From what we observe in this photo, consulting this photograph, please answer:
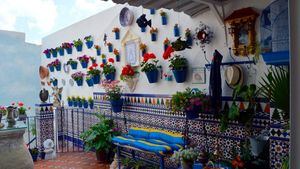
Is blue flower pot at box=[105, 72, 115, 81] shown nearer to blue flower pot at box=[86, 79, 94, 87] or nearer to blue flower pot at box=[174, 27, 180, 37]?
blue flower pot at box=[86, 79, 94, 87]

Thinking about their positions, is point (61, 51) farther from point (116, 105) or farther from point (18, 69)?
point (116, 105)

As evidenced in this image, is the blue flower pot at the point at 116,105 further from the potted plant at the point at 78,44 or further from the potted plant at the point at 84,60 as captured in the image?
the potted plant at the point at 78,44

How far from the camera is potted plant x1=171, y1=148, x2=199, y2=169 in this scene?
3.63m

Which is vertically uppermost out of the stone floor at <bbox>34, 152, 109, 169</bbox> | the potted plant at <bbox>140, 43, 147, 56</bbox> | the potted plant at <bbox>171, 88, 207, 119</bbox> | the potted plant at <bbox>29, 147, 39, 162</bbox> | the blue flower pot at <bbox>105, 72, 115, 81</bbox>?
the potted plant at <bbox>140, 43, 147, 56</bbox>

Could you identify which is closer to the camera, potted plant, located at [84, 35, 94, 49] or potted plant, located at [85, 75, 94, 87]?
potted plant, located at [85, 75, 94, 87]

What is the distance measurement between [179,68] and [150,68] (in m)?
0.68

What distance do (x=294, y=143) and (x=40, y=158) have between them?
20.8 feet

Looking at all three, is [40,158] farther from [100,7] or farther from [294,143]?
[294,143]

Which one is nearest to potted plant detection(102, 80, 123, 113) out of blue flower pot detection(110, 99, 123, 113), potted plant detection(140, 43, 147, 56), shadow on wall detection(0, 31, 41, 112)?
blue flower pot detection(110, 99, 123, 113)

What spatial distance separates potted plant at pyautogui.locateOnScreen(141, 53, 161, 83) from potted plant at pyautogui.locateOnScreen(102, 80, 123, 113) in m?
0.96

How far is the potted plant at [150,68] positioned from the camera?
4770 mm

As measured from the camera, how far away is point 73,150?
699cm

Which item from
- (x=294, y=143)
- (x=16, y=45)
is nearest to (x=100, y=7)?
(x=16, y=45)

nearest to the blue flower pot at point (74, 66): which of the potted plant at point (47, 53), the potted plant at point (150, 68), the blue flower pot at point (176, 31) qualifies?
the potted plant at point (47, 53)
